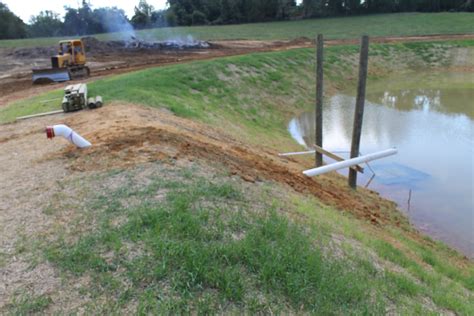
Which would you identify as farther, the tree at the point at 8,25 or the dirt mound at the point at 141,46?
the tree at the point at 8,25

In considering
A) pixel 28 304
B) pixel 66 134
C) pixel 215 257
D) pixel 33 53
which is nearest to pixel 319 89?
pixel 66 134

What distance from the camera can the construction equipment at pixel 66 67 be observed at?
832 inches

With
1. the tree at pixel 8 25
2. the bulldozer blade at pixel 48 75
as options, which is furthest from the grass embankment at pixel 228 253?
the tree at pixel 8 25

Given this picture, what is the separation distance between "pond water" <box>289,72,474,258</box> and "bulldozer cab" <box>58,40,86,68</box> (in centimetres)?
1246

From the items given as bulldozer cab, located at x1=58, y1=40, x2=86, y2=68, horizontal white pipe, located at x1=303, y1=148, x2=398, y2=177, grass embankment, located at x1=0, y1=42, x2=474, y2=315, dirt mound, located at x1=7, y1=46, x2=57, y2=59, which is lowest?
horizontal white pipe, located at x1=303, y1=148, x2=398, y2=177

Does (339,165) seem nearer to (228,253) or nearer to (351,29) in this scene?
(228,253)

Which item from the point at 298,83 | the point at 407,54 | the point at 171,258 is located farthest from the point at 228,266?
the point at 407,54

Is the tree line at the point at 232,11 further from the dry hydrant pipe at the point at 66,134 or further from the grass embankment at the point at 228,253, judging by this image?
the grass embankment at the point at 228,253

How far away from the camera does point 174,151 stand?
8.19 metres

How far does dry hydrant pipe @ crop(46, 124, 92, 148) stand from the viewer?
26.3 ft

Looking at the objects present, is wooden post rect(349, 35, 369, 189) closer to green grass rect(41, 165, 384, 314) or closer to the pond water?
the pond water

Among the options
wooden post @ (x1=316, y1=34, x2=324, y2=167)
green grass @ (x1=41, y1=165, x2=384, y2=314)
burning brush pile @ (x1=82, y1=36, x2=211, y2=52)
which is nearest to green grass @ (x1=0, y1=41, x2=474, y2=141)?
wooden post @ (x1=316, y1=34, x2=324, y2=167)

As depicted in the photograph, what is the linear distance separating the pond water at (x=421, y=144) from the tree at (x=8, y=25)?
196ft

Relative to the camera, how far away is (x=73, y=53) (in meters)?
23.2
